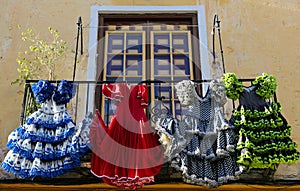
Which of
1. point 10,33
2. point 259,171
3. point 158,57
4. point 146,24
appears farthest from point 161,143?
point 10,33

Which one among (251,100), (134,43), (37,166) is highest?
(134,43)

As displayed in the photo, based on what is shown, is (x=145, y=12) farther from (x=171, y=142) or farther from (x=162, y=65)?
(x=171, y=142)

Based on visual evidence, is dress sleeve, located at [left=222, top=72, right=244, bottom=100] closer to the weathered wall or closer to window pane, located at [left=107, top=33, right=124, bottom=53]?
the weathered wall

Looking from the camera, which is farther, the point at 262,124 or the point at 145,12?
the point at 145,12

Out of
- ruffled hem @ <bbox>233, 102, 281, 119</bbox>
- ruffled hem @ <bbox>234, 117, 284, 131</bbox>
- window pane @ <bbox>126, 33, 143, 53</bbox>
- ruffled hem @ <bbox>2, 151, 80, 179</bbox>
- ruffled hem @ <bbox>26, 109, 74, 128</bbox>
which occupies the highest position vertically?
window pane @ <bbox>126, 33, 143, 53</bbox>

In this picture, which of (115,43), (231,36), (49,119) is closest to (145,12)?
(115,43)

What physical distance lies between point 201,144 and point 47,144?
174 cm

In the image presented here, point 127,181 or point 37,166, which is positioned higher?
point 37,166

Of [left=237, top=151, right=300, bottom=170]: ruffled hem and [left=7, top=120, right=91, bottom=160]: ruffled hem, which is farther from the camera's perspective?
[left=7, top=120, right=91, bottom=160]: ruffled hem

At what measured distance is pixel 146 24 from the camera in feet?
28.4

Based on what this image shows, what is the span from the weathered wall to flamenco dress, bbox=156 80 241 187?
1542 mm

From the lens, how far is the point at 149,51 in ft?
27.4

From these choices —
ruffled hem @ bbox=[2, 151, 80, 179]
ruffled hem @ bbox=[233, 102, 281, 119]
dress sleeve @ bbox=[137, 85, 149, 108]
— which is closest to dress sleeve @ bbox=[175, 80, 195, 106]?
dress sleeve @ bbox=[137, 85, 149, 108]

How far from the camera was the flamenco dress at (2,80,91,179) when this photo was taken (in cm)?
637
